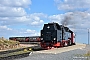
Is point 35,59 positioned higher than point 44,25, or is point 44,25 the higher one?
point 44,25

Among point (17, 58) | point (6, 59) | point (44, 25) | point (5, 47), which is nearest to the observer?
point (6, 59)

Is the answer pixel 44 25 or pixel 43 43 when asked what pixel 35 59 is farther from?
pixel 44 25

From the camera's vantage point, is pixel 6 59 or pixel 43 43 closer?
pixel 6 59

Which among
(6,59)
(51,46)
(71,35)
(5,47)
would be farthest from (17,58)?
(71,35)

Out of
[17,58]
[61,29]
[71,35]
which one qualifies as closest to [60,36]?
[61,29]

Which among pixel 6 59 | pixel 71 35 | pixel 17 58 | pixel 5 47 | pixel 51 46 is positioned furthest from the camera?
pixel 71 35

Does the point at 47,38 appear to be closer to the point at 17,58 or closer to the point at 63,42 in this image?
the point at 63,42

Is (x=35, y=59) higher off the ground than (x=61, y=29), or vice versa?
(x=61, y=29)

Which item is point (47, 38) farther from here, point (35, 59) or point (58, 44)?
point (35, 59)

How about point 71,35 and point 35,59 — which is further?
point 71,35

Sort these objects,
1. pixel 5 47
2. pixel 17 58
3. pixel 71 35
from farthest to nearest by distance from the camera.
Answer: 1. pixel 71 35
2. pixel 5 47
3. pixel 17 58

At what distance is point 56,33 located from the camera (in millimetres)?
40625

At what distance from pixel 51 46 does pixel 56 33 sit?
109 inches

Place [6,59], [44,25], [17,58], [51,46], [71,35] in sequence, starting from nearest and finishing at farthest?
[6,59] < [17,58] < [51,46] < [44,25] < [71,35]
